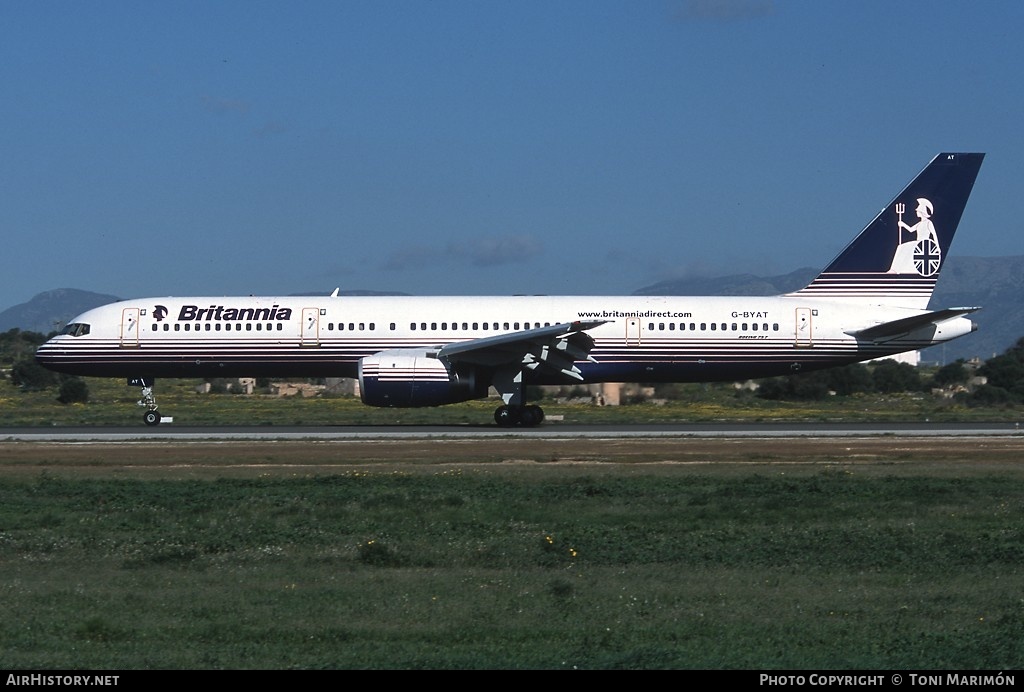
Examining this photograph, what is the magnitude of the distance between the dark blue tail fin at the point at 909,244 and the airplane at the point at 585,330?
0.03 metres

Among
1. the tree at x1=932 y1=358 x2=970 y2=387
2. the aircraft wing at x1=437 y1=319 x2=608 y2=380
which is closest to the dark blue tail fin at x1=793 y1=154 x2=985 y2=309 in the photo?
the aircraft wing at x1=437 y1=319 x2=608 y2=380

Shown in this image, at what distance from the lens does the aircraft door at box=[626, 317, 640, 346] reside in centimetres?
3519

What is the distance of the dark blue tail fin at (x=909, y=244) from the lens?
36719mm

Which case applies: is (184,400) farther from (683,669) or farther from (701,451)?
(683,669)

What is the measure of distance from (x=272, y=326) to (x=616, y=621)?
88.6ft

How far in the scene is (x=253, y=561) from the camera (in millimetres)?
13359

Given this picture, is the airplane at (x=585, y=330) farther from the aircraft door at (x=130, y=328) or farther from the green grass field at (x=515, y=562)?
the green grass field at (x=515, y=562)

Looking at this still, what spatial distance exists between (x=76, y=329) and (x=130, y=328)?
73.3 inches

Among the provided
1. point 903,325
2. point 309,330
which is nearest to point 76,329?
point 309,330

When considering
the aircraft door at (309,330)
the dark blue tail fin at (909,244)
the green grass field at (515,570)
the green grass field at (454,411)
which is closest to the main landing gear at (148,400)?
the green grass field at (454,411)

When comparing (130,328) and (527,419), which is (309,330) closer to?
(130,328)

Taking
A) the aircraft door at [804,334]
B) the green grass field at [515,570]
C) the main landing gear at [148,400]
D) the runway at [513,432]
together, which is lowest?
the green grass field at [515,570]

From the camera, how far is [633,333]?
35.2 metres
